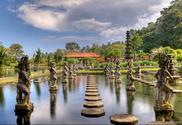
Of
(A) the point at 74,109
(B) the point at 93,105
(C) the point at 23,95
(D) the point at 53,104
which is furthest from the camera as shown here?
(D) the point at 53,104

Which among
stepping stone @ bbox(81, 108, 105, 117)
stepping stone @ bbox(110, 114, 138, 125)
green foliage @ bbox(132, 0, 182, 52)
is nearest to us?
stepping stone @ bbox(110, 114, 138, 125)

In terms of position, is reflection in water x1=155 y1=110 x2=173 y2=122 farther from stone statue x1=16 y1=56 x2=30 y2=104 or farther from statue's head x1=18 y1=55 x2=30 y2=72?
statue's head x1=18 y1=55 x2=30 y2=72

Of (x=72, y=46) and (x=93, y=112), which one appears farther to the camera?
(x=72, y=46)

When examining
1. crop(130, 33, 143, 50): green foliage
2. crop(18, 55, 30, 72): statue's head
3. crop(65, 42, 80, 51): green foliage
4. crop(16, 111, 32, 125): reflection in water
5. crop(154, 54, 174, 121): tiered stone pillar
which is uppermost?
crop(65, 42, 80, 51): green foliage

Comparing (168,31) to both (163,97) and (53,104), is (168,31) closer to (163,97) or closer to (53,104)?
(53,104)

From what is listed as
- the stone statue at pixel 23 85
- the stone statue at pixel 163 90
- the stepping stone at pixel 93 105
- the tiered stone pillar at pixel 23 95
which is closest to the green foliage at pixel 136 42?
the stepping stone at pixel 93 105

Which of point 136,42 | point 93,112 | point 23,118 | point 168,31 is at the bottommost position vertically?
point 23,118

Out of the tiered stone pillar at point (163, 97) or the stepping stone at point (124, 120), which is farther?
the tiered stone pillar at point (163, 97)

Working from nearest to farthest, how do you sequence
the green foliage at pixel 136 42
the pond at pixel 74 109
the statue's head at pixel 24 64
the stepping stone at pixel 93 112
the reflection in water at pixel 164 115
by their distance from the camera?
the reflection in water at pixel 164 115, the pond at pixel 74 109, the stepping stone at pixel 93 112, the statue's head at pixel 24 64, the green foliage at pixel 136 42

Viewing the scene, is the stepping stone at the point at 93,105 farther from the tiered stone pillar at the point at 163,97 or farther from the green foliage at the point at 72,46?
the green foliage at the point at 72,46

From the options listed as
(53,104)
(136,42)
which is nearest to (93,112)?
(53,104)

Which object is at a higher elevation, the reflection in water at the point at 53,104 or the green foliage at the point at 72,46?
the green foliage at the point at 72,46

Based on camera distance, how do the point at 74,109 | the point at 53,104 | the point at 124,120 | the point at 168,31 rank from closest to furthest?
the point at 124,120
the point at 74,109
the point at 53,104
the point at 168,31

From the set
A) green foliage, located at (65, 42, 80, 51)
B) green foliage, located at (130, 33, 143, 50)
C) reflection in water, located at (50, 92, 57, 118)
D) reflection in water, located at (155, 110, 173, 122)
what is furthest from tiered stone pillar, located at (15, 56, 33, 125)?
green foliage, located at (65, 42, 80, 51)
